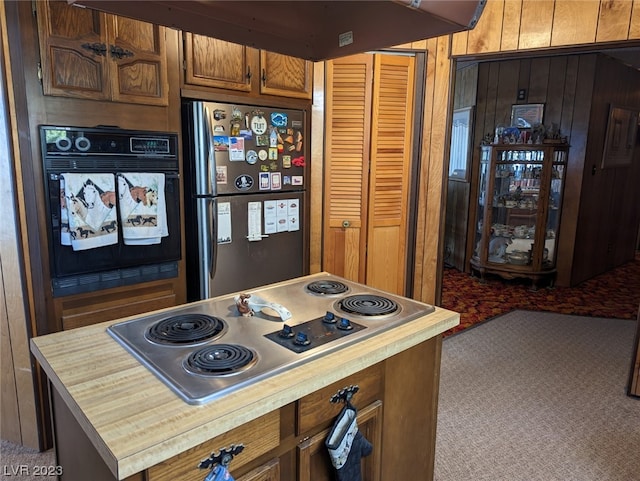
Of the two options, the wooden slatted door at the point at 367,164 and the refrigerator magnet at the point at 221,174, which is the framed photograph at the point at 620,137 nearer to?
the wooden slatted door at the point at 367,164

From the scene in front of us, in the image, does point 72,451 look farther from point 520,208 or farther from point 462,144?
point 462,144

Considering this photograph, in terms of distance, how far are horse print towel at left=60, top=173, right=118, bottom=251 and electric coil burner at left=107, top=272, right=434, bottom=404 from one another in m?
0.86

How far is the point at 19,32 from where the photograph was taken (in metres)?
1.88

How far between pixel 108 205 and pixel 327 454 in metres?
1.58

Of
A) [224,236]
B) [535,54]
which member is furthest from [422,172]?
[224,236]

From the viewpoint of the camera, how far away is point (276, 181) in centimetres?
281

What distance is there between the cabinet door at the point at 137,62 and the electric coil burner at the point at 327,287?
4.30 ft

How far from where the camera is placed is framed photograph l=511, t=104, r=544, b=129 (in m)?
4.96

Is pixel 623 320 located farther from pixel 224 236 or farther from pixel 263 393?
pixel 263 393

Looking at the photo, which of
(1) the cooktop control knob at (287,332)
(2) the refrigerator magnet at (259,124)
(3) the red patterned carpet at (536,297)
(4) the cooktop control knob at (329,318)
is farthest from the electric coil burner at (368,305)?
(3) the red patterned carpet at (536,297)

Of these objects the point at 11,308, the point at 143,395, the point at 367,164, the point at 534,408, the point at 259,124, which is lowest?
the point at 534,408

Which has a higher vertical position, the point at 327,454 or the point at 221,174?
the point at 221,174

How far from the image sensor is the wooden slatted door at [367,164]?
10.2ft

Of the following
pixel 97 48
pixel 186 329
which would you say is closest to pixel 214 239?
pixel 97 48
